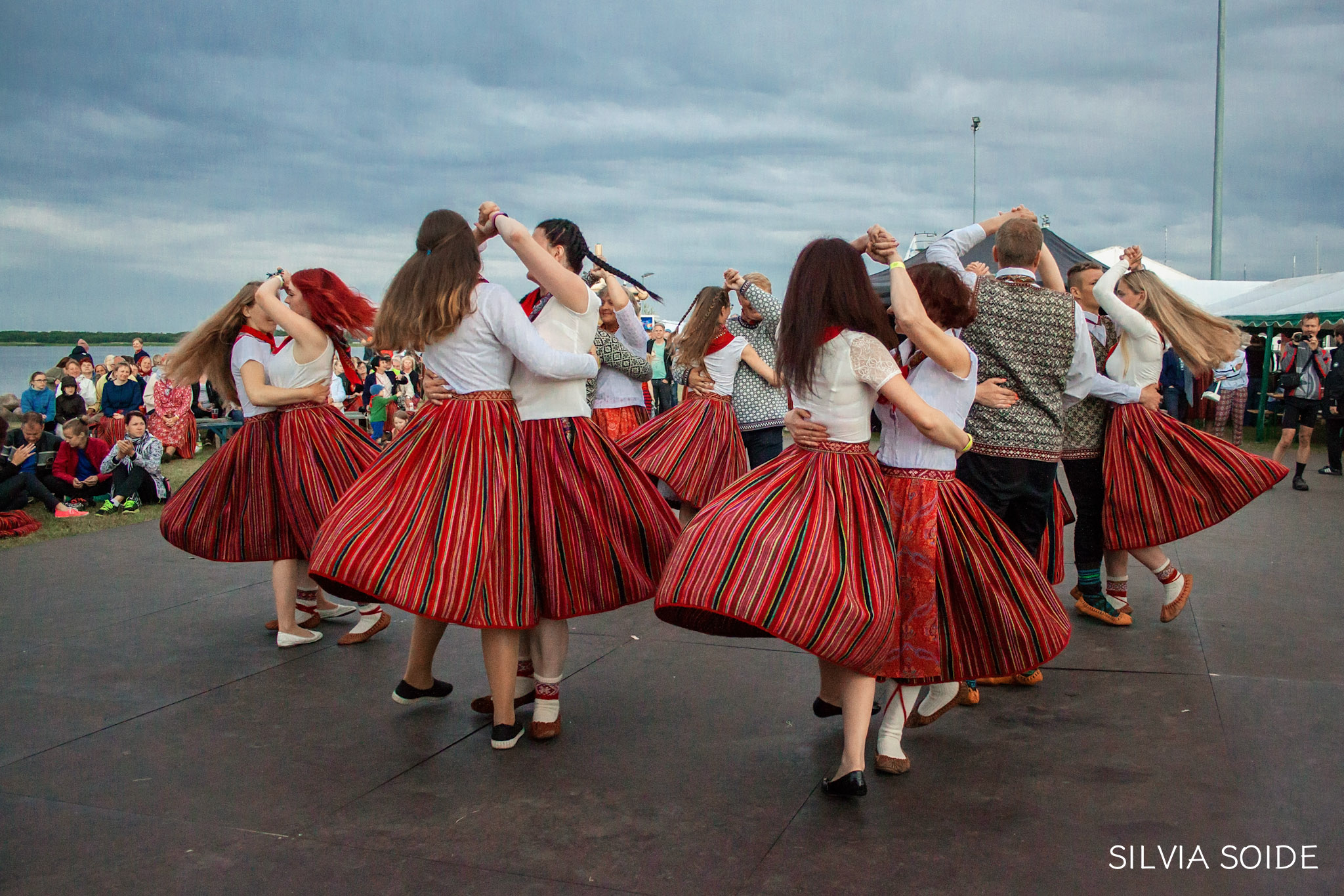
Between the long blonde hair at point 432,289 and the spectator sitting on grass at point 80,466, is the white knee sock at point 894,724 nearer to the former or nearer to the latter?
the long blonde hair at point 432,289

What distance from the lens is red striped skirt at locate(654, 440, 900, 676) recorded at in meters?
2.83

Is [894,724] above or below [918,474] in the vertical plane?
below

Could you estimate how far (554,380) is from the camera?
3.54m

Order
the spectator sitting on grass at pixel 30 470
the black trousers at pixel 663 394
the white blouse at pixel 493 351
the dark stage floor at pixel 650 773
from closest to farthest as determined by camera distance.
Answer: the dark stage floor at pixel 650 773 → the white blouse at pixel 493 351 → the spectator sitting on grass at pixel 30 470 → the black trousers at pixel 663 394

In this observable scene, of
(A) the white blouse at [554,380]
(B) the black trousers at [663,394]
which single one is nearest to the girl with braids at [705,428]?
(A) the white blouse at [554,380]

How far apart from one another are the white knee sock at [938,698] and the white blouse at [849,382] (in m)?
0.96

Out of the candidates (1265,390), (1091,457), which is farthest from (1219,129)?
(1091,457)

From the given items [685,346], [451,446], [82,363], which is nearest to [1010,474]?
[451,446]

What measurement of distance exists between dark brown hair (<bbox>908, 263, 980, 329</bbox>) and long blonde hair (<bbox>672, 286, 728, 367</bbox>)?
306 centimetres

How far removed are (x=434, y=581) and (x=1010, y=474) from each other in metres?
2.20

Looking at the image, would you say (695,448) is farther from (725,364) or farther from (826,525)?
(826,525)

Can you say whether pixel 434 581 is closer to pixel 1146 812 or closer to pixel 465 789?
pixel 465 789

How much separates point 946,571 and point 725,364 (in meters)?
3.34

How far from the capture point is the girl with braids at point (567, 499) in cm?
345
